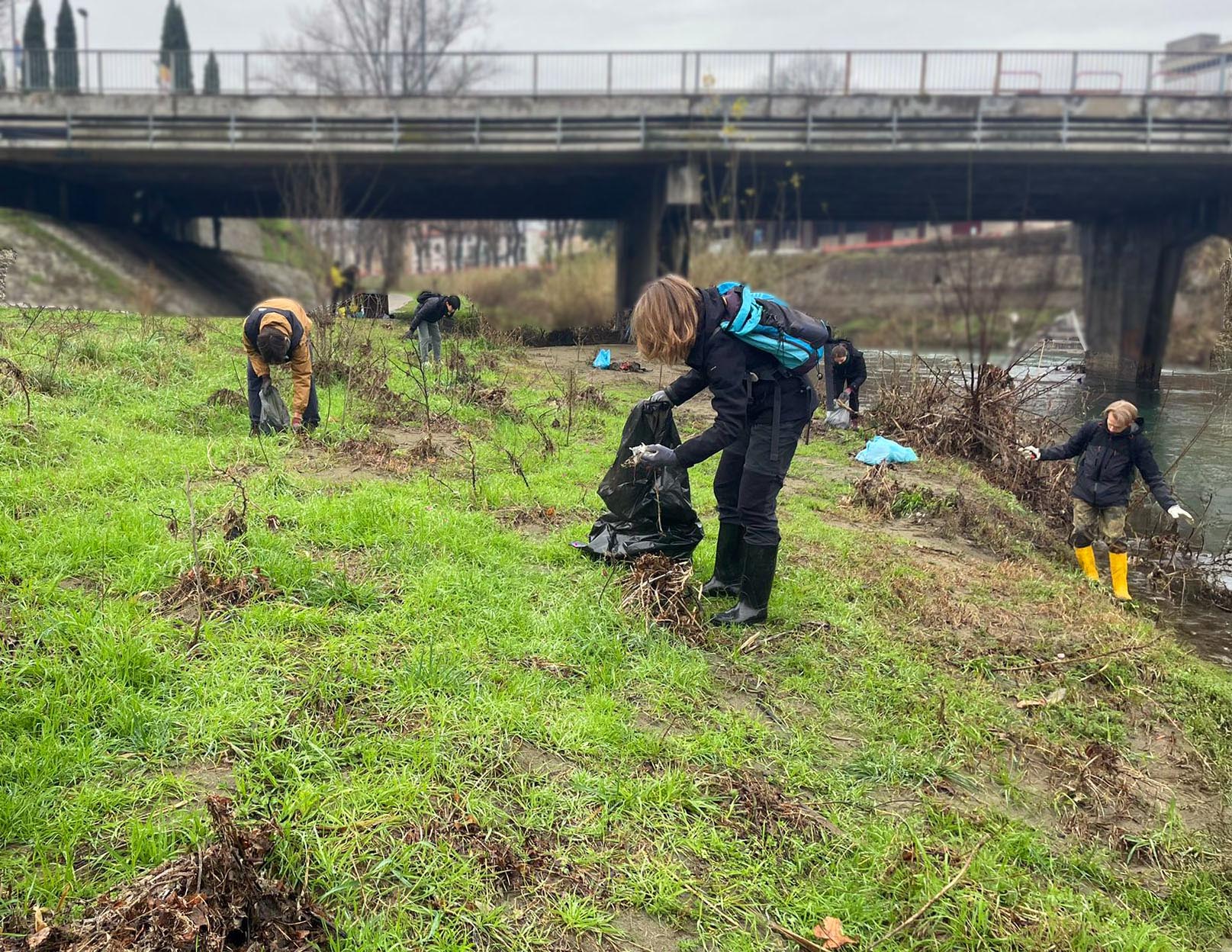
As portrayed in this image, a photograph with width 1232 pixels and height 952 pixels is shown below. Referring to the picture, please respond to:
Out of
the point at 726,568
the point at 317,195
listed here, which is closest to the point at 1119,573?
the point at 726,568

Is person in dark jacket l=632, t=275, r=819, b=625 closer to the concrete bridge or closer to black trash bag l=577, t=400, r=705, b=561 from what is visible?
black trash bag l=577, t=400, r=705, b=561

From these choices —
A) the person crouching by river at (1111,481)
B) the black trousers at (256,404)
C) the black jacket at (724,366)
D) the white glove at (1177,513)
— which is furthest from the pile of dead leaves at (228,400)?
the white glove at (1177,513)

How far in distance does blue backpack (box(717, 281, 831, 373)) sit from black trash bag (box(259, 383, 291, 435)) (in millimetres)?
4508

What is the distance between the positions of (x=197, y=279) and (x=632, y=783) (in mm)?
28217

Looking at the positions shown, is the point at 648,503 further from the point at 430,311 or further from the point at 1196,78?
the point at 1196,78

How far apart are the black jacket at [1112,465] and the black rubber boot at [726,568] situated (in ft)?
13.2

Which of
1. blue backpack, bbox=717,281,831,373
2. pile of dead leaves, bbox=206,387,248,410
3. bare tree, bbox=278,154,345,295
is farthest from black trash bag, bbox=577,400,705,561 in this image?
bare tree, bbox=278,154,345,295

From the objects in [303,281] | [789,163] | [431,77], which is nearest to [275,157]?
[789,163]

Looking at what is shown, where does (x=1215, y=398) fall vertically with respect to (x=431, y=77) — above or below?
Result: below

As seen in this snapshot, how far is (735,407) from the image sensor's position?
4.43m

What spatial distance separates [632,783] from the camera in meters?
3.43

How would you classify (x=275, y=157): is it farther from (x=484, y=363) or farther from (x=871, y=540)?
(x=871, y=540)

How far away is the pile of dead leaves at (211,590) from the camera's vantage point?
4094 millimetres

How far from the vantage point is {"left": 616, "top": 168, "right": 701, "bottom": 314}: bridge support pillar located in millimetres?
21469
